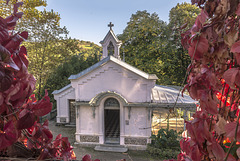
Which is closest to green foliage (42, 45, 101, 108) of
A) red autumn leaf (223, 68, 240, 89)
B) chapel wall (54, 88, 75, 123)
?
chapel wall (54, 88, 75, 123)

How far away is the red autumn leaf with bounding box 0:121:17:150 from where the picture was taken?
0.57 metres

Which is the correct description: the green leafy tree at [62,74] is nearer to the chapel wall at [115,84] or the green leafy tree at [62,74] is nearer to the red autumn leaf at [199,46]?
the chapel wall at [115,84]

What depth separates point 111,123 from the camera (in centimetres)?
916

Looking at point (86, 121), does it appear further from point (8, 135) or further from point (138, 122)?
point (8, 135)

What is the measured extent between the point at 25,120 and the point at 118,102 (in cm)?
761

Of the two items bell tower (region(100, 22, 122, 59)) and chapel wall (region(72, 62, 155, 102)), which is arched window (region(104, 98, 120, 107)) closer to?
chapel wall (region(72, 62, 155, 102))

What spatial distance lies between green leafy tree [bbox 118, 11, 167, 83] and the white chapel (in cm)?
604

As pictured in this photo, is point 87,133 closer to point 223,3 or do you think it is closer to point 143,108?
point 143,108

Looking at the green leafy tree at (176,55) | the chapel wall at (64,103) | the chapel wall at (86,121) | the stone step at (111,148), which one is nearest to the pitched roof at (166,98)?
the stone step at (111,148)

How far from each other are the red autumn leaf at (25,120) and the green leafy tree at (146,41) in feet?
45.7

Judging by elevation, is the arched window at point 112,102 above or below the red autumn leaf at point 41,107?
below

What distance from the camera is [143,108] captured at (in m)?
7.98

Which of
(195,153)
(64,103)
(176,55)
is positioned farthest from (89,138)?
(176,55)

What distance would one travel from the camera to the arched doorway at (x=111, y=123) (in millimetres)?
8172
